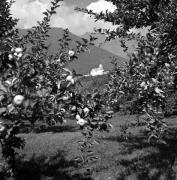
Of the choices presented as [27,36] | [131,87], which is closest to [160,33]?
[131,87]

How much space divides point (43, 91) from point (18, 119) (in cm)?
49

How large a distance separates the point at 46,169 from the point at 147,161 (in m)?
2.59

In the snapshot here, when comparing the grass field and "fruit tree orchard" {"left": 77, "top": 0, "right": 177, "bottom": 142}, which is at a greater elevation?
"fruit tree orchard" {"left": 77, "top": 0, "right": 177, "bottom": 142}

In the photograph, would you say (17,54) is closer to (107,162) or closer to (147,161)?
(107,162)

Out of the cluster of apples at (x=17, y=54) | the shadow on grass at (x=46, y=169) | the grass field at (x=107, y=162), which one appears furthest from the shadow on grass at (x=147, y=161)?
the cluster of apples at (x=17, y=54)

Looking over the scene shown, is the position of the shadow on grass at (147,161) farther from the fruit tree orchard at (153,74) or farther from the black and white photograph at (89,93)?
the fruit tree orchard at (153,74)

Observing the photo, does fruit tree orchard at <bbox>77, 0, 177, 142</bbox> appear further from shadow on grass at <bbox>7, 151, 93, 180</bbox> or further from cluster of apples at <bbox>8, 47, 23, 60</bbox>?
shadow on grass at <bbox>7, 151, 93, 180</bbox>

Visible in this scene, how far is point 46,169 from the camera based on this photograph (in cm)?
864

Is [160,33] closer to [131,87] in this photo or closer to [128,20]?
[131,87]

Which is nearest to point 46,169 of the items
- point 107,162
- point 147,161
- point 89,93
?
point 107,162

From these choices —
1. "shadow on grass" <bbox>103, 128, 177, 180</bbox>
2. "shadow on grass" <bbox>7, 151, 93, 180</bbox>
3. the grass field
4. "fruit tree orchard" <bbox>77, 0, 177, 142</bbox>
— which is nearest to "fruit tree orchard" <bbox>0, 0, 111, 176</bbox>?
"fruit tree orchard" <bbox>77, 0, 177, 142</bbox>

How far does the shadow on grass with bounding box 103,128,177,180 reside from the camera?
7625mm

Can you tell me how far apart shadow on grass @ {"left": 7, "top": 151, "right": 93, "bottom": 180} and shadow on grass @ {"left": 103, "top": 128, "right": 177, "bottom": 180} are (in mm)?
1103

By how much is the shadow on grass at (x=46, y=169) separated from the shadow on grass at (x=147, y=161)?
110 cm
